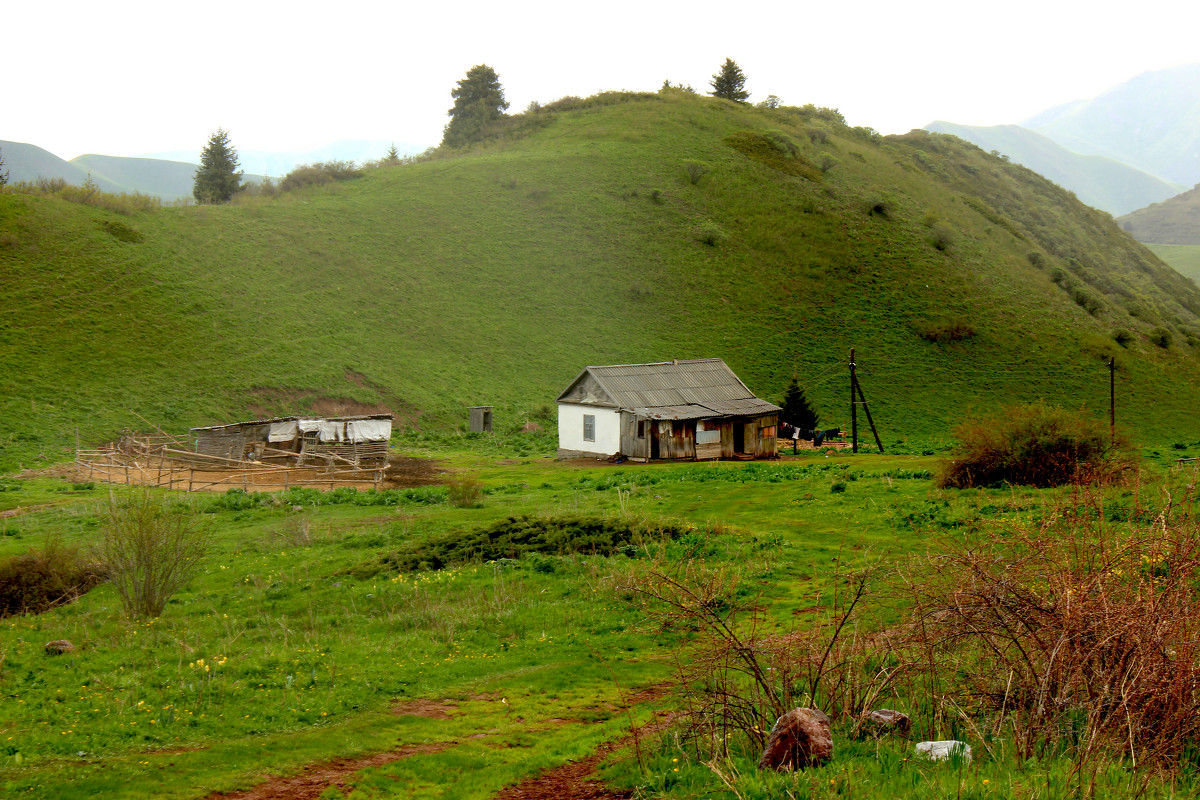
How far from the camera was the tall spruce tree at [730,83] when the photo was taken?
367 feet

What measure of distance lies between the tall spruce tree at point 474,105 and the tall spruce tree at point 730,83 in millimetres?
28874

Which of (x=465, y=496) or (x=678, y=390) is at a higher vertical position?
(x=678, y=390)

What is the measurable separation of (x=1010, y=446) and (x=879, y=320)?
45.3m

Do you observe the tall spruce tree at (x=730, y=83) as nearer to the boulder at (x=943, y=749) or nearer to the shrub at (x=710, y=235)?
the shrub at (x=710, y=235)

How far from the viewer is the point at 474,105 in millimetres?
103938

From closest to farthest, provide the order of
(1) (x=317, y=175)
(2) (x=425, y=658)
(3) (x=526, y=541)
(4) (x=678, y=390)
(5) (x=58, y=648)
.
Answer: (2) (x=425, y=658) < (5) (x=58, y=648) < (3) (x=526, y=541) < (4) (x=678, y=390) < (1) (x=317, y=175)

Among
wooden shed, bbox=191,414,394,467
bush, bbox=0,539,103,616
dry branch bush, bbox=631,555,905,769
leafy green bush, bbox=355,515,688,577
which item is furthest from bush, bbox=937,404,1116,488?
wooden shed, bbox=191,414,394,467

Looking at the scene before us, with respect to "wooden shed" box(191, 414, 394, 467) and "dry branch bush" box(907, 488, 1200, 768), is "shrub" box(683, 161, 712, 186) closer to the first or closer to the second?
"wooden shed" box(191, 414, 394, 467)

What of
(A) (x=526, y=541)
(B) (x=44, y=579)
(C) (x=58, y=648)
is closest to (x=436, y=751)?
(C) (x=58, y=648)

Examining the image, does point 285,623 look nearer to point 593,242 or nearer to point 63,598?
point 63,598

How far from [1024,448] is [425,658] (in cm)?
1853

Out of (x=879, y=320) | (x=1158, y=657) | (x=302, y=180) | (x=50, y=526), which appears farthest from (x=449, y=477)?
(x=302, y=180)

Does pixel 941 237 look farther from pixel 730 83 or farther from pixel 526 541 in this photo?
pixel 526 541

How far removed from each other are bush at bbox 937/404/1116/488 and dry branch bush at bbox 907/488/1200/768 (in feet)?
52.7
